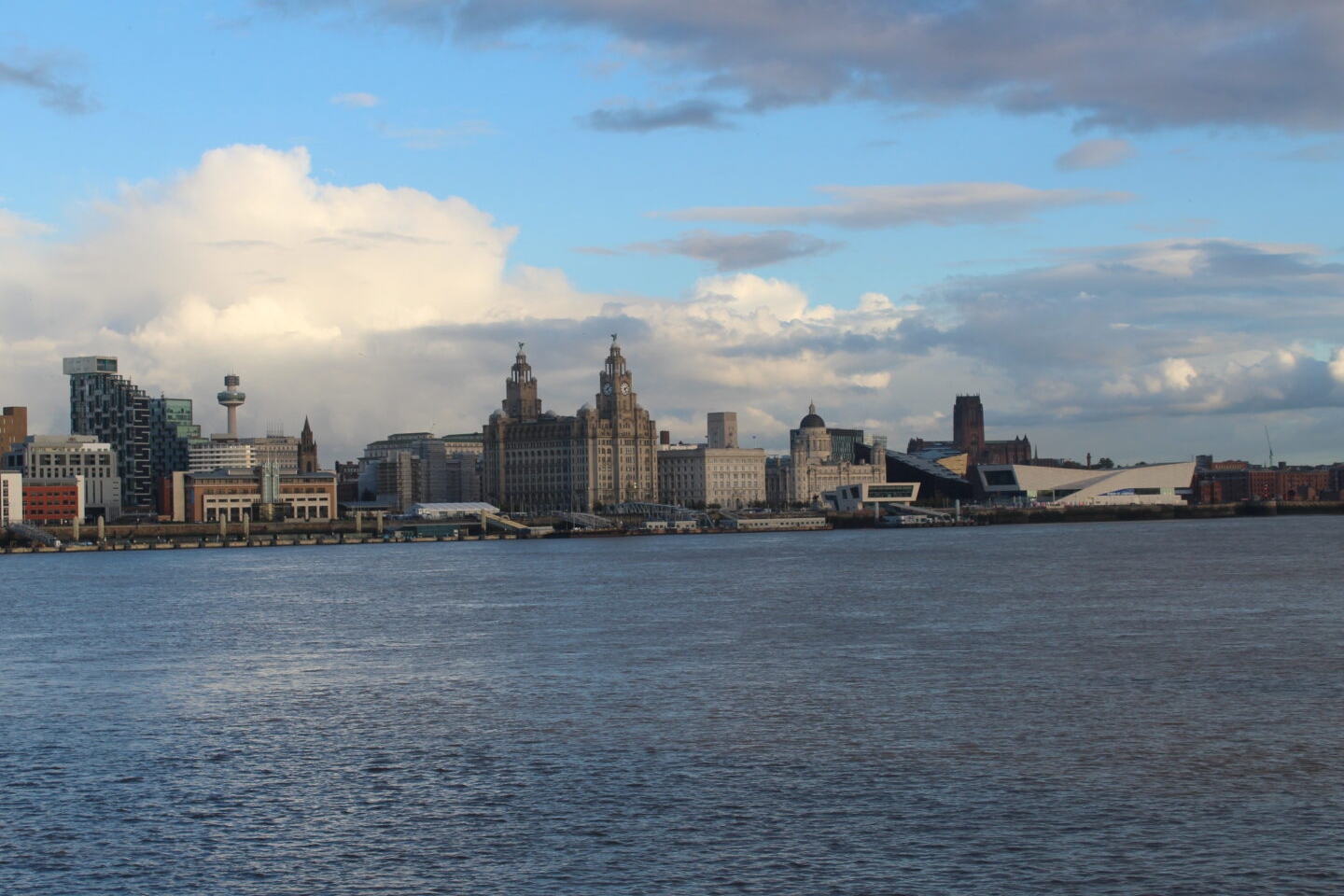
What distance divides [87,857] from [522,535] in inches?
6801

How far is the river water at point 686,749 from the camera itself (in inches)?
920

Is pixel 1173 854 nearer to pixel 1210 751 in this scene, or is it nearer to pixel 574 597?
pixel 1210 751

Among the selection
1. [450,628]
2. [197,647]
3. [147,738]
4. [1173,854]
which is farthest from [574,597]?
[1173,854]

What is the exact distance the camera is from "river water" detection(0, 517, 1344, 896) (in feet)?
76.7

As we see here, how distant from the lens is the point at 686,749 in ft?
103

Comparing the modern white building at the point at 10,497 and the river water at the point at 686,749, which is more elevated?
the modern white building at the point at 10,497

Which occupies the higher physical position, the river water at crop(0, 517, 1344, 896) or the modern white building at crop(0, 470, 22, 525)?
the modern white building at crop(0, 470, 22, 525)

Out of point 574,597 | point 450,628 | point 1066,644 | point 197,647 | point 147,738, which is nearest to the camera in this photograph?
point 147,738

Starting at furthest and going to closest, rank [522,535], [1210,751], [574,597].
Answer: [522,535], [574,597], [1210,751]

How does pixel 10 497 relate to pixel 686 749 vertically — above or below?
above

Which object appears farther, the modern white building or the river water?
the modern white building

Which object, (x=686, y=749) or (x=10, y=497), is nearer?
(x=686, y=749)

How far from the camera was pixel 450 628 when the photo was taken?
58875 millimetres

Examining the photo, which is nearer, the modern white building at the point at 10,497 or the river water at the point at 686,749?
the river water at the point at 686,749
